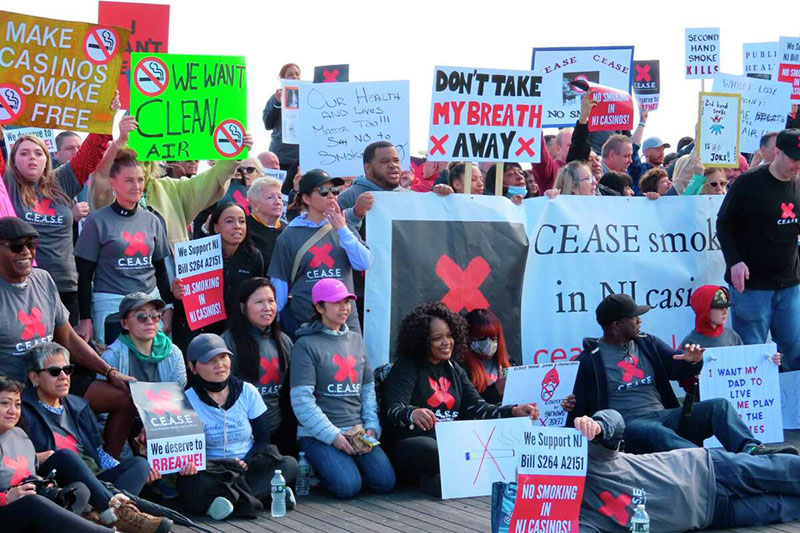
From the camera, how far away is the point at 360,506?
318 inches

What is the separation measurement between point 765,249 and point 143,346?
497 cm

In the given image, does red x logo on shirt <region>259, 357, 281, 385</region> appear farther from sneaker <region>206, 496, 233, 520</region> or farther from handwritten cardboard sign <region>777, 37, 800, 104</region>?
handwritten cardboard sign <region>777, 37, 800, 104</region>

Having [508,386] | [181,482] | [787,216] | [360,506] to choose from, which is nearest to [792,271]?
[787,216]

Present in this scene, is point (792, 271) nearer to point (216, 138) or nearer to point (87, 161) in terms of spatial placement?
point (216, 138)

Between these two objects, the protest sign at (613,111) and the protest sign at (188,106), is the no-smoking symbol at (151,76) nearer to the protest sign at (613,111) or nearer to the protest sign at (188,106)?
the protest sign at (188,106)

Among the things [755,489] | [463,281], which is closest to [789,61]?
[463,281]

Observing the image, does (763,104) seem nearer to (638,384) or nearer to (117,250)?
(638,384)

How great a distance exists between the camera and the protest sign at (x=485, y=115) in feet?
32.8

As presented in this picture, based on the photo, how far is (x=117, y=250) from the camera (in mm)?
8602

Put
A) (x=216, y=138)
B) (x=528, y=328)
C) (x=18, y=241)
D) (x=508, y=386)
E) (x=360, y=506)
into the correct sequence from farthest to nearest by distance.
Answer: (x=528, y=328), (x=216, y=138), (x=508, y=386), (x=360, y=506), (x=18, y=241)

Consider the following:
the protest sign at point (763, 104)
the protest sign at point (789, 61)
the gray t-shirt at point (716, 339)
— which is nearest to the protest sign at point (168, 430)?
the gray t-shirt at point (716, 339)

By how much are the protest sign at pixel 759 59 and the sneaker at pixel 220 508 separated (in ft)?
36.4

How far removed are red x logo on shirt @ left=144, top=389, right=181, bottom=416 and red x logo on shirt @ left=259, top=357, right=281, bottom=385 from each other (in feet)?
2.85

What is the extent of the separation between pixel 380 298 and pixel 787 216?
3327mm
